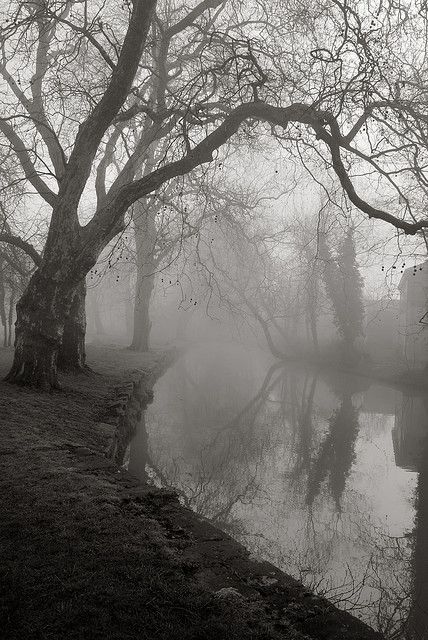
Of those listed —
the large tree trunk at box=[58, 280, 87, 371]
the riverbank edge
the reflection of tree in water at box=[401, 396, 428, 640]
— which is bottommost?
the reflection of tree in water at box=[401, 396, 428, 640]

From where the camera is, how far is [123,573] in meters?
3.19

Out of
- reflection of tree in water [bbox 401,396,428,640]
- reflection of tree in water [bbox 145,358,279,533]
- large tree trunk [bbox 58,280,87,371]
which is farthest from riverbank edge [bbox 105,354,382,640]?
large tree trunk [bbox 58,280,87,371]

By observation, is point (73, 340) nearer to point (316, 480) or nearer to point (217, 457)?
point (217, 457)

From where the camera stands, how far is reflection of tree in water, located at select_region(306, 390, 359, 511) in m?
8.13

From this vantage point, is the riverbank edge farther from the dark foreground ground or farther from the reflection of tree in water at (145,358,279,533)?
the reflection of tree in water at (145,358,279,533)

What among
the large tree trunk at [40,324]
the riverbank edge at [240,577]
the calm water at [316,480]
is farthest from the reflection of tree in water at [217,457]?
the large tree trunk at [40,324]

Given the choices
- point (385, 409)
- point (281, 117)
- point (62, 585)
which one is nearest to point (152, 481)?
point (62, 585)

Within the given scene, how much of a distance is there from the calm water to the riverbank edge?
40.1 inches

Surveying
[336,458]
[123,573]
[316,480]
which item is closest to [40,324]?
[316,480]

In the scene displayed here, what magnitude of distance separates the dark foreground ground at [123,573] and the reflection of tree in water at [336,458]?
3890 millimetres

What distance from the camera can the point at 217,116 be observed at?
8.91 m

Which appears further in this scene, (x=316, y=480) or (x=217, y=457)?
(x=217, y=457)

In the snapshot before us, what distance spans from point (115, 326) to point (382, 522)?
2305 inches

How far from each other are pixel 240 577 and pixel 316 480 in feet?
17.9
